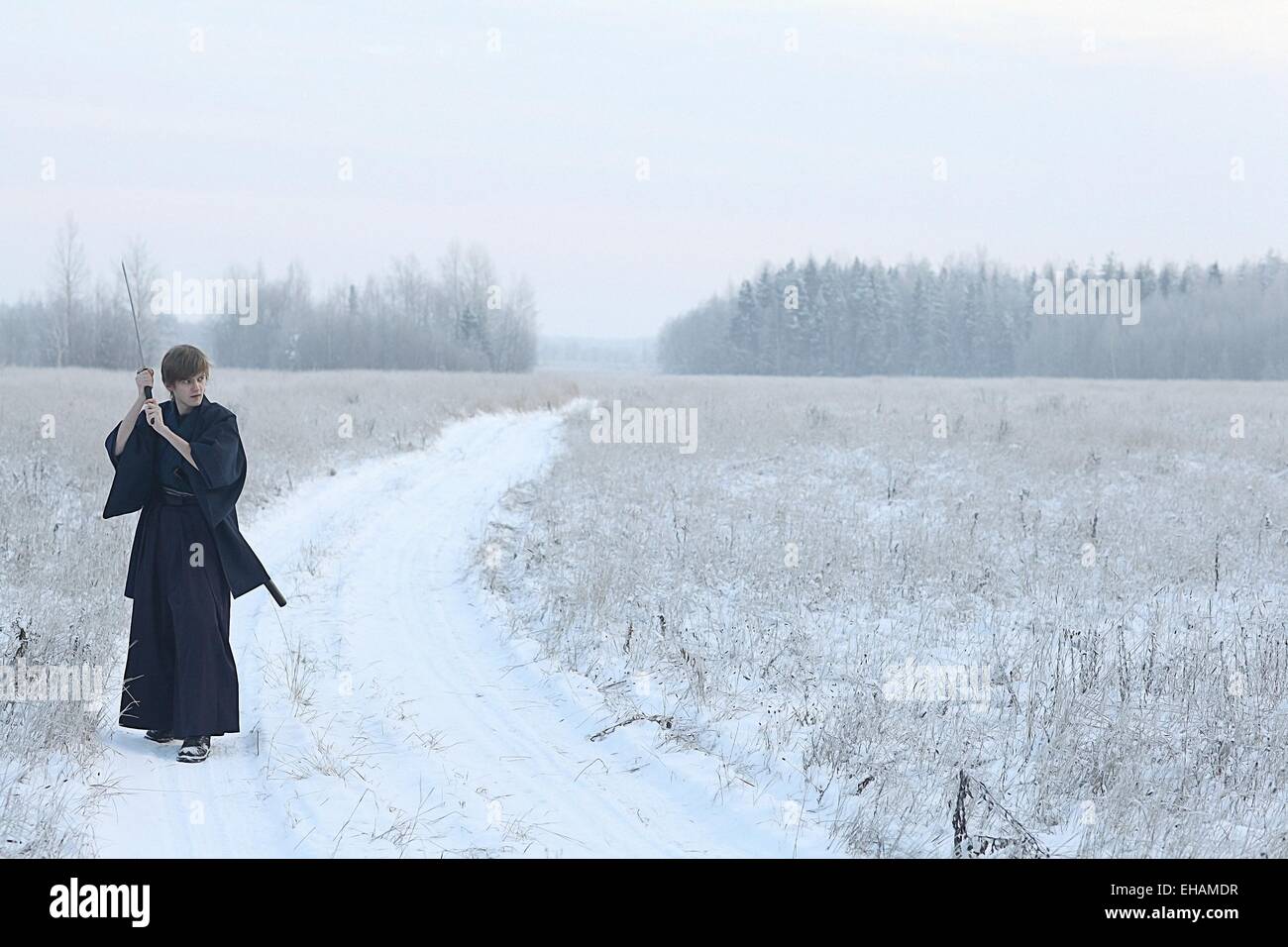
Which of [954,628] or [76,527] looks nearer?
[954,628]

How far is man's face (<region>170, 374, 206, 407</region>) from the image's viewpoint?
17.0ft

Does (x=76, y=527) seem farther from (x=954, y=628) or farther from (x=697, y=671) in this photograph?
(x=954, y=628)

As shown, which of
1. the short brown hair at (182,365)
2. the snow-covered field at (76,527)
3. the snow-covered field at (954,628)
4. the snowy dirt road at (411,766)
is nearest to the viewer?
the snowy dirt road at (411,766)

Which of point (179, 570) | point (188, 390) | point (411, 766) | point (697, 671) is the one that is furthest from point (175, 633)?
point (697, 671)

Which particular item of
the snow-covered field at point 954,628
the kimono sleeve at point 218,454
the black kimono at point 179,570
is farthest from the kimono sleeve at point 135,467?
the snow-covered field at point 954,628

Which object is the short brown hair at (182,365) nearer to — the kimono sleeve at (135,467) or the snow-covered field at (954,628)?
the kimono sleeve at (135,467)

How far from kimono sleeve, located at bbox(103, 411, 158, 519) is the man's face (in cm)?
21

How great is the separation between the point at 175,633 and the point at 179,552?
1.48ft

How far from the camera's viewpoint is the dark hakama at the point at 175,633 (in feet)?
16.6

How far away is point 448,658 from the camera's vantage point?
Result: 7.06 m

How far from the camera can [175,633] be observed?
5.05 m

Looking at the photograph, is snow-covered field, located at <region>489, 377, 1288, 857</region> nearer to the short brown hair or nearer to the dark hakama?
the dark hakama
